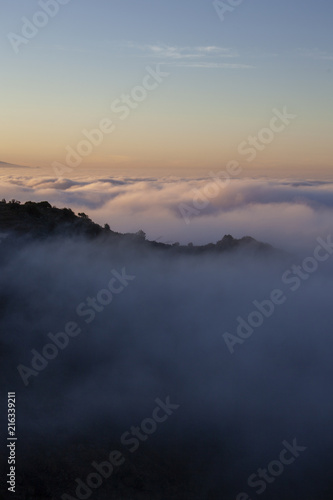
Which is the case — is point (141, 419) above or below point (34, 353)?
below

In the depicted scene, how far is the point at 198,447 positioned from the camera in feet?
165

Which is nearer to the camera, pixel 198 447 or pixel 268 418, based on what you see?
pixel 198 447

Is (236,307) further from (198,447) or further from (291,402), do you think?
(198,447)

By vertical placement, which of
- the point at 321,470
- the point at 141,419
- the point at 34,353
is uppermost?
the point at 34,353

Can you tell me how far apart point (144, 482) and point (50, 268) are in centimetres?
3025

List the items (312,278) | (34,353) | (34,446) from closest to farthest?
(34,446), (34,353), (312,278)

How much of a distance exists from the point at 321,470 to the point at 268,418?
10.9 metres

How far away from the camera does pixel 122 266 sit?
7131 cm

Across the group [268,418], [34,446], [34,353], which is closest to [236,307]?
[268,418]

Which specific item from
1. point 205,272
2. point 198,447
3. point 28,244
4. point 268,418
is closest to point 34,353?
point 28,244

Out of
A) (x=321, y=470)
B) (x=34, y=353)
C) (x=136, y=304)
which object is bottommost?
(x=321, y=470)

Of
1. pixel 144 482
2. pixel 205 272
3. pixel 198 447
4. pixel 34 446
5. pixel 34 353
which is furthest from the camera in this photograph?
pixel 205 272

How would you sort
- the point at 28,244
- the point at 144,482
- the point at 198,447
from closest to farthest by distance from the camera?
the point at 144,482, the point at 198,447, the point at 28,244

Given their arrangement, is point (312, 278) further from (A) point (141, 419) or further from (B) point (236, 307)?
(A) point (141, 419)
